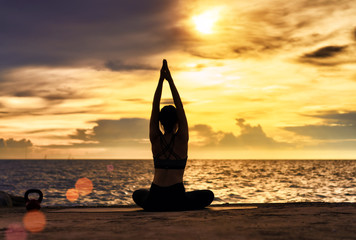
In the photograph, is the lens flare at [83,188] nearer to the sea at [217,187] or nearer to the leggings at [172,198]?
the sea at [217,187]

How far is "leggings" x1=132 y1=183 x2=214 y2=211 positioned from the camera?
6348 millimetres

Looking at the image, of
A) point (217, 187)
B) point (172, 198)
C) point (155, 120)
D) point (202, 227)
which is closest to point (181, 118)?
point (155, 120)

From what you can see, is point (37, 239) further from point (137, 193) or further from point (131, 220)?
point (137, 193)

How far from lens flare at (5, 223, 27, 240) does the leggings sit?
209cm

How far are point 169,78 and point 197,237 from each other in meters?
3.16

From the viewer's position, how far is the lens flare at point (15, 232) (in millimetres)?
4350

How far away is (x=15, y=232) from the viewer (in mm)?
4727

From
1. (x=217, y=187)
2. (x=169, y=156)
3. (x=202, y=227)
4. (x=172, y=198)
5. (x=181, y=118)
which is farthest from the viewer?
(x=217, y=187)

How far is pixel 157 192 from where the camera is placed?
639cm

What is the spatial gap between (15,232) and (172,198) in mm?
2502

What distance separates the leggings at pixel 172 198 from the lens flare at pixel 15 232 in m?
2.09

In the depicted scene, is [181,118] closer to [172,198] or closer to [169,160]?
[169,160]

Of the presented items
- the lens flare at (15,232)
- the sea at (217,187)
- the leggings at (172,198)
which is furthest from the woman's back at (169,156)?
the sea at (217,187)

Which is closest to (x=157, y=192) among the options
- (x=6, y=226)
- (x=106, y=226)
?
(x=106, y=226)
